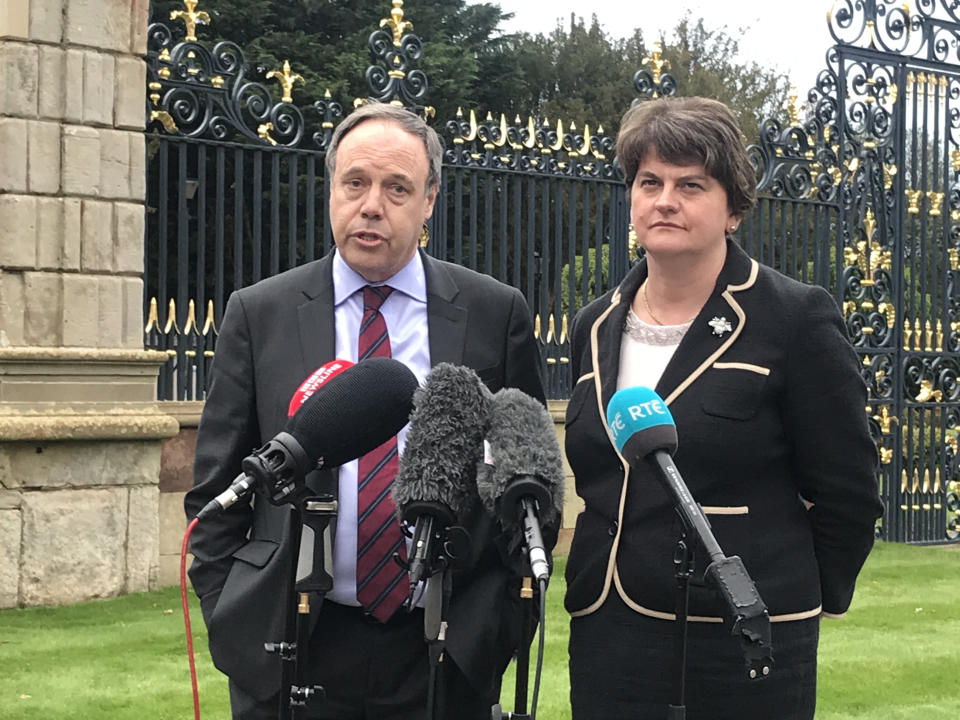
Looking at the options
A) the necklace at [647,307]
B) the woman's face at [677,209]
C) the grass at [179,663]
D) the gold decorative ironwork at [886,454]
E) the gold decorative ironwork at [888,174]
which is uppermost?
the gold decorative ironwork at [888,174]

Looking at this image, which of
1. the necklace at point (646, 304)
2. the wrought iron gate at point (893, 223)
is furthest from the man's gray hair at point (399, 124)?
the wrought iron gate at point (893, 223)

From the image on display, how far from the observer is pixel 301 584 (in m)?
2.76

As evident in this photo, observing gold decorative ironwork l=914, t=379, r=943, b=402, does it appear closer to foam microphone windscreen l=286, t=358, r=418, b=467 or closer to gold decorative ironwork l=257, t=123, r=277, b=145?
gold decorative ironwork l=257, t=123, r=277, b=145

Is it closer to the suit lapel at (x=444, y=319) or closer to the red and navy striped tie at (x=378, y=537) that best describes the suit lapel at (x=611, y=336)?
the suit lapel at (x=444, y=319)

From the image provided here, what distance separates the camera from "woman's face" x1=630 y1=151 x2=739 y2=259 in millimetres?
3316

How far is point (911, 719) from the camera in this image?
6.62 meters

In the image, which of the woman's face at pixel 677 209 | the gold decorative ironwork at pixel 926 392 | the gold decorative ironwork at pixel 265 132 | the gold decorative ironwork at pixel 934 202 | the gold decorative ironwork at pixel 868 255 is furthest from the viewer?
the gold decorative ironwork at pixel 934 202

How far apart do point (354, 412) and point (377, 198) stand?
2.40 ft

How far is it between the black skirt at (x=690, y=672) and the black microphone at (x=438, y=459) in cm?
67

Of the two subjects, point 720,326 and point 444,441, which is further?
point 720,326

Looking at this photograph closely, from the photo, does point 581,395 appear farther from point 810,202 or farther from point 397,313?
point 810,202

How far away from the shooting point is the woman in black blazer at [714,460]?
3242 mm

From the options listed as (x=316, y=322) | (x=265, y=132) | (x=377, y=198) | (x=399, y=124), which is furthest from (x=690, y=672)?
(x=265, y=132)

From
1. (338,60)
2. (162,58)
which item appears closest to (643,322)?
(162,58)
